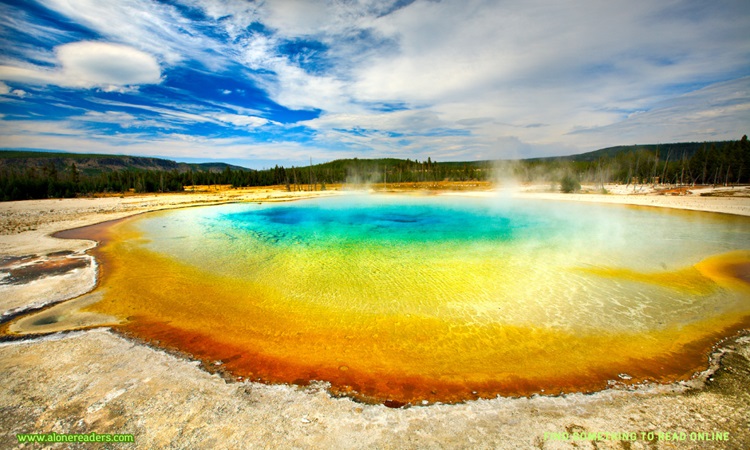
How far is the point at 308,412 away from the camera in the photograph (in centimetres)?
370

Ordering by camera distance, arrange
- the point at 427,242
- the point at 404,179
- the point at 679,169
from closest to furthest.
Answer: the point at 427,242 → the point at 679,169 → the point at 404,179

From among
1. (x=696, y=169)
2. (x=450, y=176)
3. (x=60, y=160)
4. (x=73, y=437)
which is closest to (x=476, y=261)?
(x=73, y=437)

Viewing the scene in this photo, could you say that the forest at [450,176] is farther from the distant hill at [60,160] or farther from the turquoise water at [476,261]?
the distant hill at [60,160]

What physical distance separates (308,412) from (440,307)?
4.22m

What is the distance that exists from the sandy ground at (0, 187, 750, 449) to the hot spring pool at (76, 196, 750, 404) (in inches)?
13.0

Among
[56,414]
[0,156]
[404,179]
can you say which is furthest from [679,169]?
[0,156]

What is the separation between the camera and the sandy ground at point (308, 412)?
324 centimetres

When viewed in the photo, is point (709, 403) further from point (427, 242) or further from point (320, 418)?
point (427, 242)

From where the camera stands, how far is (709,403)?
376 centimetres

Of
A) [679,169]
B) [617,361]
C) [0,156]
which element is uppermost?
[0,156]

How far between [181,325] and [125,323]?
3.94ft

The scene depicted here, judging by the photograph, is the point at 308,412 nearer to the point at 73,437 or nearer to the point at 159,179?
the point at 73,437

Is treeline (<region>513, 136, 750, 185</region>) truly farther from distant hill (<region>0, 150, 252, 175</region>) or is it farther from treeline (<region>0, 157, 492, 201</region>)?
distant hill (<region>0, 150, 252, 175</region>)

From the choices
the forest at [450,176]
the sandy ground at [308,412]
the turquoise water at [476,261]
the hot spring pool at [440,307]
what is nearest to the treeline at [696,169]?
the forest at [450,176]
